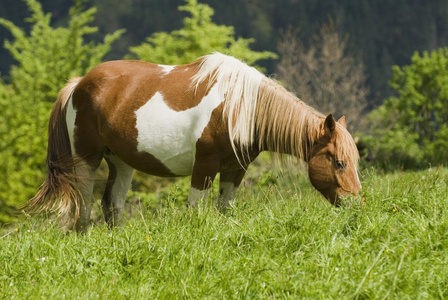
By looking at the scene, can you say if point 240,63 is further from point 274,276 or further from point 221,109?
point 274,276

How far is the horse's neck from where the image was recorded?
5.31m

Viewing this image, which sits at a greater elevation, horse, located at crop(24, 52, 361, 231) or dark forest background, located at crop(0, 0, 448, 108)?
horse, located at crop(24, 52, 361, 231)

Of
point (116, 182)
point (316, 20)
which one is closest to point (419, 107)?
point (116, 182)

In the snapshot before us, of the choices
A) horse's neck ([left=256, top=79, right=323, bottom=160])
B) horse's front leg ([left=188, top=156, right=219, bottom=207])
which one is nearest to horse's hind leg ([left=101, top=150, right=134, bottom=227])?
horse's front leg ([left=188, top=156, right=219, bottom=207])

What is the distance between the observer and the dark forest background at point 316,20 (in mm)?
114750

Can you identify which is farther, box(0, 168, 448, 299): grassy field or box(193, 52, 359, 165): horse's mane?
box(193, 52, 359, 165): horse's mane

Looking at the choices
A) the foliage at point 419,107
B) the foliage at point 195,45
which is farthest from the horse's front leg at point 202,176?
the foliage at point 419,107

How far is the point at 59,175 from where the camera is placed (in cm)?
603

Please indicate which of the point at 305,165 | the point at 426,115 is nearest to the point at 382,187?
the point at 305,165

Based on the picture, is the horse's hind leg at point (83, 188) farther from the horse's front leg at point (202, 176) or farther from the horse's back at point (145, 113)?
the horse's front leg at point (202, 176)

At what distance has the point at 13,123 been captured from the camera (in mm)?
17172

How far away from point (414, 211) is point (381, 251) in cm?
97

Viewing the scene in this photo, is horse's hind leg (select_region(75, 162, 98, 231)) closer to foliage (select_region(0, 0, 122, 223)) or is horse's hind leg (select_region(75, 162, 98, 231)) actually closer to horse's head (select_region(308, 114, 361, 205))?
horse's head (select_region(308, 114, 361, 205))

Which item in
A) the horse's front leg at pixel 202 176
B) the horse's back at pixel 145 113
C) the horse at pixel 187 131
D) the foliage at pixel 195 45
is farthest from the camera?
the foliage at pixel 195 45
